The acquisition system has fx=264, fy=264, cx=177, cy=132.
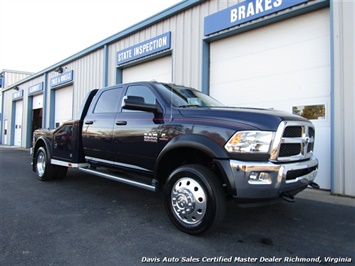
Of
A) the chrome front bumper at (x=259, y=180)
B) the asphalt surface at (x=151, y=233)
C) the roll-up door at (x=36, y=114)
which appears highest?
the roll-up door at (x=36, y=114)

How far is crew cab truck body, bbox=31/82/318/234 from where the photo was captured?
2.85 meters

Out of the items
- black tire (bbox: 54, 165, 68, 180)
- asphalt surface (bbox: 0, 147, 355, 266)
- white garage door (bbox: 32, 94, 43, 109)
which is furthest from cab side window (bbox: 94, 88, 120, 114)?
white garage door (bbox: 32, 94, 43, 109)

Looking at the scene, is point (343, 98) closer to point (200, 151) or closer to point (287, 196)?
point (287, 196)

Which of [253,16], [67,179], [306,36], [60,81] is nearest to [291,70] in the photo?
[306,36]

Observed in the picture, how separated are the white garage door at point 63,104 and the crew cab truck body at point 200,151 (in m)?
11.3

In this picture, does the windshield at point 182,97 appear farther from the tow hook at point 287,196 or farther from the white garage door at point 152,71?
the white garage door at point 152,71

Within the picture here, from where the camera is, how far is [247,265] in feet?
8.34

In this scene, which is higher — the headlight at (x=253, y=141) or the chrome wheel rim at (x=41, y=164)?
the headlight at (x=253, y=141)

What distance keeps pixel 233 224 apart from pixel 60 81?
14.7 m

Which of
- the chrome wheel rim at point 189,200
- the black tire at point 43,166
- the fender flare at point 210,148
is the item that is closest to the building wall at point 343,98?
the fender flare at point 210,148

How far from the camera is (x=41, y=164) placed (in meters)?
6.48

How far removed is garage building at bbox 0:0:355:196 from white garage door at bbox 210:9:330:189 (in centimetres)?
2

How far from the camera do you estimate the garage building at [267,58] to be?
5363mm

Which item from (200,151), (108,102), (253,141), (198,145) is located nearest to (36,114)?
(108,102)
